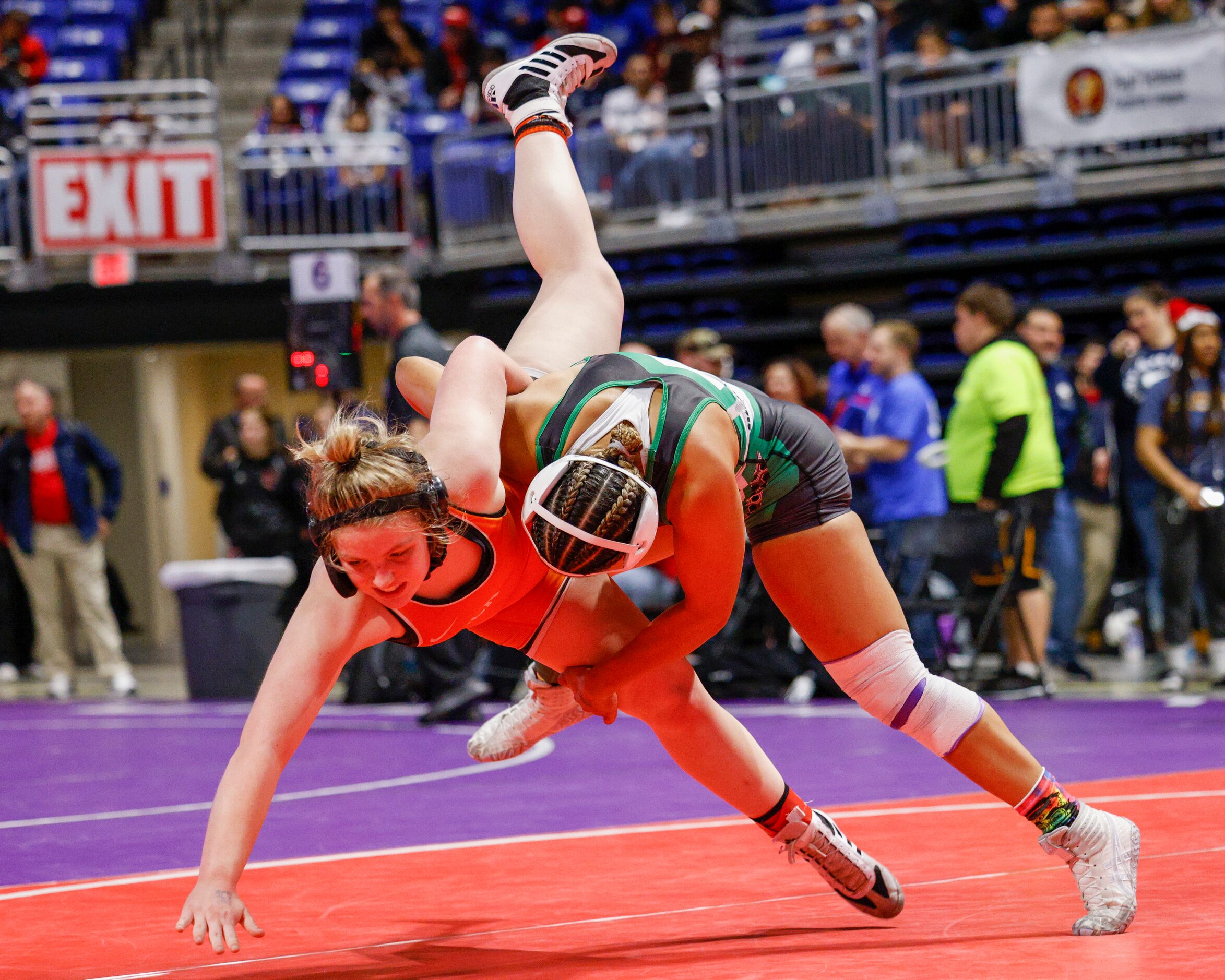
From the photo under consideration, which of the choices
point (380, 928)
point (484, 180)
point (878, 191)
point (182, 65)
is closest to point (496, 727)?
point (380, 928)

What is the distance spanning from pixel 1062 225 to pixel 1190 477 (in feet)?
12.5

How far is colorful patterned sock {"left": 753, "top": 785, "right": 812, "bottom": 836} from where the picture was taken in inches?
134

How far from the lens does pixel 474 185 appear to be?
40.8 feet

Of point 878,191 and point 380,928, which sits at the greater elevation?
point 878,191

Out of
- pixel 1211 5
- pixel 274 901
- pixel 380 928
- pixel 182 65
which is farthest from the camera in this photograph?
pixel 182 65

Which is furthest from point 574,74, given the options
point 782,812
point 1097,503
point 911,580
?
point 1097,503

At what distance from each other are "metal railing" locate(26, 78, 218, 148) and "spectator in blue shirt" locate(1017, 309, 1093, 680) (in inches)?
257

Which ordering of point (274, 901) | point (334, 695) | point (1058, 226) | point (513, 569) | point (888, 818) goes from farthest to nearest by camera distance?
point (1058, 226)
point (334, 695)
point (888, 818)
point (274, 901)
point (513, 569)

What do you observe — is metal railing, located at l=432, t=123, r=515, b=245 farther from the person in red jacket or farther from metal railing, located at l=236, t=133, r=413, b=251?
the person in red jacket

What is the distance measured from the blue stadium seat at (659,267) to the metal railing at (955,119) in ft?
6.51

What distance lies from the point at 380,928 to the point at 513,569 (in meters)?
0.96

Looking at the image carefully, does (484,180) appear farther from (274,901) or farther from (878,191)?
(274,901)

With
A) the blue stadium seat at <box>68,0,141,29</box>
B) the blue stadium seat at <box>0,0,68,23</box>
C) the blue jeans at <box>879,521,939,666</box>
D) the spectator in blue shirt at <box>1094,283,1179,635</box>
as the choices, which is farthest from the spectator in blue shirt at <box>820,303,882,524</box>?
the blue stadium seat at <box>0,0,68,23</box>

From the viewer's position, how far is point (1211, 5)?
10.0 metres
